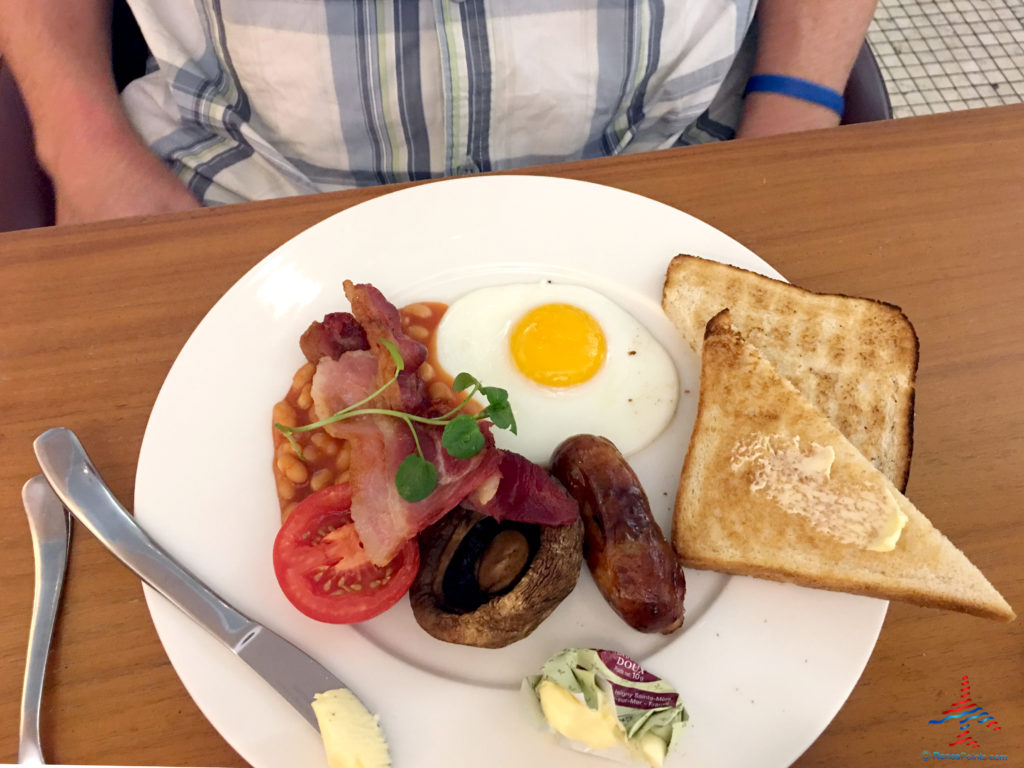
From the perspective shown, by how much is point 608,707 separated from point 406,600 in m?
0.40

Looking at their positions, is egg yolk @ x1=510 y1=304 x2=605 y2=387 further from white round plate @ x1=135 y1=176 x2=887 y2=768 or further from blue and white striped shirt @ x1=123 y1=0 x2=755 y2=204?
blue and white striped shirt @ x1=123 y1=0 x2=755 y2=204

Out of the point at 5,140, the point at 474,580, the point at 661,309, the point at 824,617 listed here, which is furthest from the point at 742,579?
the point at 5,140

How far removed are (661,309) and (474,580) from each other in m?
0.73

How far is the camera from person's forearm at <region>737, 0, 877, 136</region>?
1.80 metres

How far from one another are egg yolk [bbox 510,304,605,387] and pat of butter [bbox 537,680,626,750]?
2.07 feet

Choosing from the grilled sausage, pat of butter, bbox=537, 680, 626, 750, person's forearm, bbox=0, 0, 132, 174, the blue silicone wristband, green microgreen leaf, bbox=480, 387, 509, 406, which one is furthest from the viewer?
the blue silicone wristband

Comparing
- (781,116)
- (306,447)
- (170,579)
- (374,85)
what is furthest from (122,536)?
(781,116)

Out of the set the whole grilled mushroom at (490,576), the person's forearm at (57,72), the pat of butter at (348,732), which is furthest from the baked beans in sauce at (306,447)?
the person's forearm at (57,72)

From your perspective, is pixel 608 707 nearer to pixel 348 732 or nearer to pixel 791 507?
pixel 348 732

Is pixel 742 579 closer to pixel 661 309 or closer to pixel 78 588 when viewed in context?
pixel 661 309

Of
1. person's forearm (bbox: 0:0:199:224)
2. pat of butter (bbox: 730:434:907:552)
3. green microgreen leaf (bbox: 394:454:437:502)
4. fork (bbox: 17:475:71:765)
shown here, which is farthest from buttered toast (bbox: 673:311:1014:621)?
A: person's forearm (bbox: 0:0:199:224)

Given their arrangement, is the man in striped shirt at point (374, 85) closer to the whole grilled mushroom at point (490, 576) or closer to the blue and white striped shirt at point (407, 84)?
the blue and white striped shirt at point (407, 84)

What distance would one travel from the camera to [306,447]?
1.34 metres

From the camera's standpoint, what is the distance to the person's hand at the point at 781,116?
1.82m
